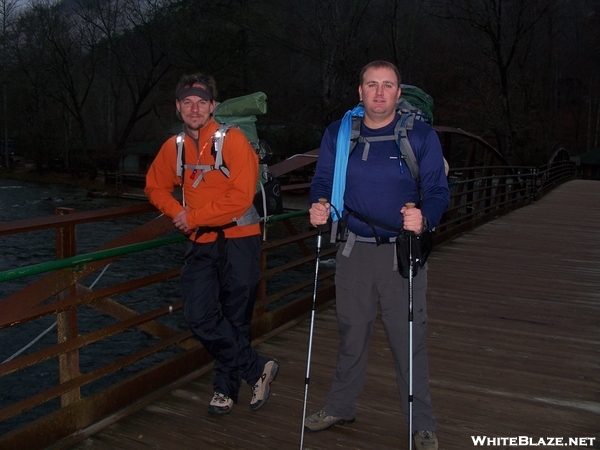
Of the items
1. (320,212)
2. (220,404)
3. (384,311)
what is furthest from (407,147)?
(220,404)

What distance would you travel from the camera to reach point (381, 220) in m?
2.95

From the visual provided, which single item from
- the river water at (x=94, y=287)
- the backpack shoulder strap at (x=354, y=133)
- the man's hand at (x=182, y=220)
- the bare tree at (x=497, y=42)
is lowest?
the river water at (x=94, y=287)

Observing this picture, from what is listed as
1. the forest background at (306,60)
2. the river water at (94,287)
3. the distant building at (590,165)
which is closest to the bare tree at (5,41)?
the forest background at (306,60)

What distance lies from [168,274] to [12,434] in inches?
52.5

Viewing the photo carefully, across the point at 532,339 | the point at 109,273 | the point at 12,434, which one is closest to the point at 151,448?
the point at 12,434

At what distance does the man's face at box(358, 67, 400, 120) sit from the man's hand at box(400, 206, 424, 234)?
0.47 meters

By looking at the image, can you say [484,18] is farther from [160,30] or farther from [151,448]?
[151,448]

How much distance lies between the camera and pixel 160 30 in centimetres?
4447

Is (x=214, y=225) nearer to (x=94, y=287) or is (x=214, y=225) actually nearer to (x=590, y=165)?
(x=94, y=287)

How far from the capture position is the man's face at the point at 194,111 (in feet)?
10.7

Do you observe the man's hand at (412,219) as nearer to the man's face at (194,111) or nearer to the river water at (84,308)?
the man's face at (194,111)

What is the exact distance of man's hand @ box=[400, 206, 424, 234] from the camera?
2725mm

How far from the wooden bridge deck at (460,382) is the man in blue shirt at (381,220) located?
437 millimetres

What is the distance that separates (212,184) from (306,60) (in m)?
38.4
